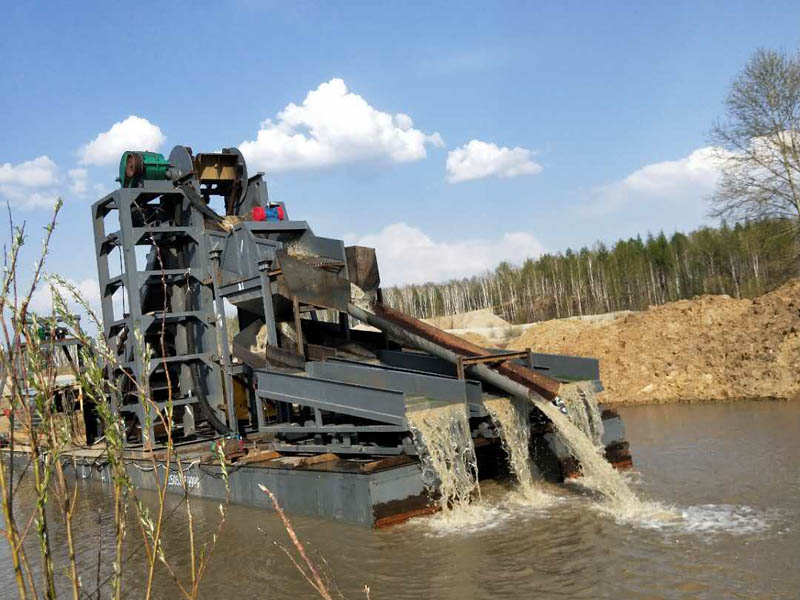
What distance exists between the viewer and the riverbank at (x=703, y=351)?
48.6ft

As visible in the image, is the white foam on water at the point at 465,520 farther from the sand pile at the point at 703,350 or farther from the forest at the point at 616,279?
the forest at the point at 616,279

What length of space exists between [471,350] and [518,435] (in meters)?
1.32

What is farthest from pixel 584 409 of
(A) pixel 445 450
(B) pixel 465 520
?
(B) pixel 465 520

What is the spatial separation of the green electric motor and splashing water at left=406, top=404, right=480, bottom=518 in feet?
24.1

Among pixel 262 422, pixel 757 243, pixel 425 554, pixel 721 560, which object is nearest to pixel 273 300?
pixel 262 422

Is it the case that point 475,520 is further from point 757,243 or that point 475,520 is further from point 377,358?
point 757,243

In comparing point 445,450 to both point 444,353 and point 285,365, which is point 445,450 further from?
point 285,365

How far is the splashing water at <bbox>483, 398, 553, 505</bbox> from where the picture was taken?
8.05m

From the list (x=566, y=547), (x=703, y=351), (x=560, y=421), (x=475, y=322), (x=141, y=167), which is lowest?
(x=566, y=547)

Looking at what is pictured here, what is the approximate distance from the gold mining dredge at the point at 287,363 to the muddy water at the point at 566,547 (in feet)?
1.74

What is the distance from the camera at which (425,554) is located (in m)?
6.59

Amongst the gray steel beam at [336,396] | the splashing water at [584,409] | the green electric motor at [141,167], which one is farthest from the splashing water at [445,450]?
the green electric motor at [141,167]

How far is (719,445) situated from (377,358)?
4.90m

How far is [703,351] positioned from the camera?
648 inches
